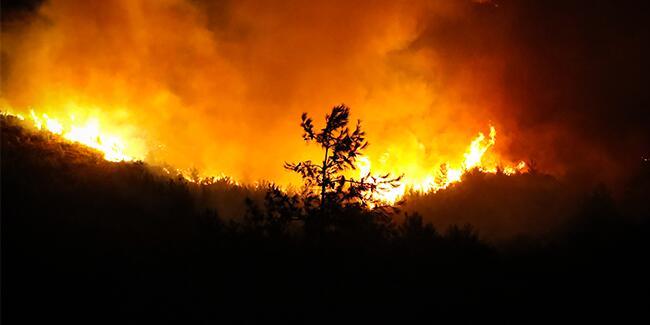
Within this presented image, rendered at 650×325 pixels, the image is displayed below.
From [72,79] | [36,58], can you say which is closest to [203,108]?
[72,79]

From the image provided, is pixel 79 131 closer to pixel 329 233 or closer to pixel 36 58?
pixel 36 58

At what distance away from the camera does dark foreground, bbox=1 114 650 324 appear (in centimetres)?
1067

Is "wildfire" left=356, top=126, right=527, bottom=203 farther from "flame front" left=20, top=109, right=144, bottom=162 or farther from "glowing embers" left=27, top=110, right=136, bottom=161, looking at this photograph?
"glowing embers" left=27, top=110, right=136, bottom=161

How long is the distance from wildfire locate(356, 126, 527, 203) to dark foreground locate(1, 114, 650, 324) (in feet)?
24.8

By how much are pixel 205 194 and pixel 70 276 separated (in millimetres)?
10225

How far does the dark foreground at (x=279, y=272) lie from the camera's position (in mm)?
10672

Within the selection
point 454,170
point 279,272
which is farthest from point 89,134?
point 454,170

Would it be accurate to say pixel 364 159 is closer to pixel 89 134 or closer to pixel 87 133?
pixel 89 134

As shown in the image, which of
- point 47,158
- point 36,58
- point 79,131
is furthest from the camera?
point 36,58

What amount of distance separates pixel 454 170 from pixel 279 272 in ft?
54.6

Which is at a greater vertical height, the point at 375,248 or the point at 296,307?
the point at 375,248

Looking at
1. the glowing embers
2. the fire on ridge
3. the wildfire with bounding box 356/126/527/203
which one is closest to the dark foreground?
the glowing embers

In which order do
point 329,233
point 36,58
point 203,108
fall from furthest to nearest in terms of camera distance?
point 203,108 → point 36,58 → point 329,233

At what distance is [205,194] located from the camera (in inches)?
841
